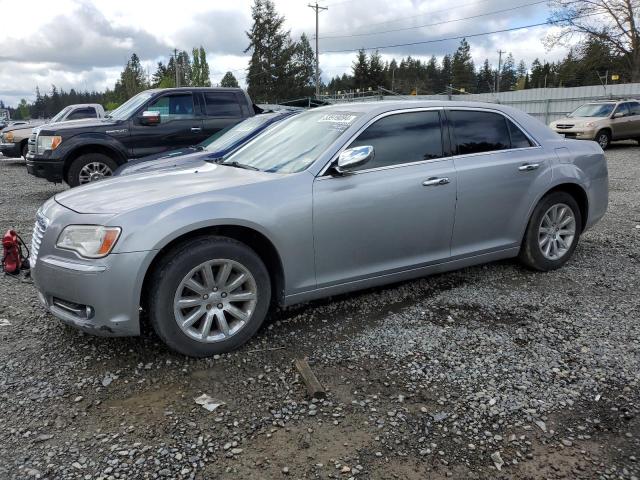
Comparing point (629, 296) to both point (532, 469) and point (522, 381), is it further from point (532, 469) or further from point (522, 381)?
point (532, 469)

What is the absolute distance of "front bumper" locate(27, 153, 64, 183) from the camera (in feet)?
29.4

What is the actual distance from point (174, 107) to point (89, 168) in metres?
1.89

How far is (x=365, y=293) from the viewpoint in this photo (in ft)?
14.7

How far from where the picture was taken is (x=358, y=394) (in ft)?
9.84

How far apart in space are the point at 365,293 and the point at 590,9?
4249 cm

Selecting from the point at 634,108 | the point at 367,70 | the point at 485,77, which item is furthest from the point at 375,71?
the point at 634,108

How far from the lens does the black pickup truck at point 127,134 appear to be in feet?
29.6

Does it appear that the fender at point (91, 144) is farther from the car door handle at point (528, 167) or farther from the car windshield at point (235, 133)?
the car door handle at point (528, 167)

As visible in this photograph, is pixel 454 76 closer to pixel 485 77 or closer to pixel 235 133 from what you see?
pixel 485 77

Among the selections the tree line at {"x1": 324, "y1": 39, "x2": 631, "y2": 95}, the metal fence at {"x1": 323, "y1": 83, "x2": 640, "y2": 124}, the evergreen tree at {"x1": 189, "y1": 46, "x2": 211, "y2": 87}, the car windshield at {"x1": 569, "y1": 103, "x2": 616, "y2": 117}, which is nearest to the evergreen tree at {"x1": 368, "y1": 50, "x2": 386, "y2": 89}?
the tree line at {"x1": 324, "y1": 39, "x2": 631, "y2": 95}

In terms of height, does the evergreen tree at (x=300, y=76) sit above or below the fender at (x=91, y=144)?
above

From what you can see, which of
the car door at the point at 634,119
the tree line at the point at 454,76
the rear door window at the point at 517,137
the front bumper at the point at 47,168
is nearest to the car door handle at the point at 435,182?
the rear door window at the point at 517,137

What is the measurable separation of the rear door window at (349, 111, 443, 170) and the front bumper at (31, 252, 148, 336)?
1770mm

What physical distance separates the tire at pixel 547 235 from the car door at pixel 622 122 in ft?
49.9
